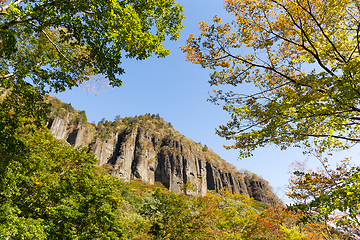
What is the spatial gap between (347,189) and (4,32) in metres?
7.75

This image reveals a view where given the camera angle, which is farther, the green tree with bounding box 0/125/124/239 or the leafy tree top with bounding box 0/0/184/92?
the green tree with bounding box 0/125/124/239

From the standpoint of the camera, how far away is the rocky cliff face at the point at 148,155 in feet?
214

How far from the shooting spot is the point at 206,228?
1172cm

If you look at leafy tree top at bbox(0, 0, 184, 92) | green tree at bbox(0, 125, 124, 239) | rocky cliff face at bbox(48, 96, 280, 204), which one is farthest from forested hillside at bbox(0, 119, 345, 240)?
rocky cliff face at bbox(48, 96, 280, 204)

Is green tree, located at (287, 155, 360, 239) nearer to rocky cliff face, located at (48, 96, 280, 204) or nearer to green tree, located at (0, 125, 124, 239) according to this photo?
green tree, located at (0, 125, 124, 239)

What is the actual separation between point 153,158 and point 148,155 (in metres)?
2.47

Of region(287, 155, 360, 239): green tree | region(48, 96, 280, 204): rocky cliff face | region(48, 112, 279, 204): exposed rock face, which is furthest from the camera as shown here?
region(48, 96, 280, 204): rocky cliff face

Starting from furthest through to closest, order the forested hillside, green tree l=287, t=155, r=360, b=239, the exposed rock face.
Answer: the exposed rock face < the forested hillside < green tree l=287, t=155, r=360, b=239

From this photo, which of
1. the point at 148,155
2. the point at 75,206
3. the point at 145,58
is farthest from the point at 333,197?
the point at 148,155

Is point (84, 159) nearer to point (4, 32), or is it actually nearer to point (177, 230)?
point (177, 230)

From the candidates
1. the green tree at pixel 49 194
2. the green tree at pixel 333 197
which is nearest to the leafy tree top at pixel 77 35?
the green tree at pixel 49 194

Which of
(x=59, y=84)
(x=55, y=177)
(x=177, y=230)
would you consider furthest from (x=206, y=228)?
(x=59, y=84)

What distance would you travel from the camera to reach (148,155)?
75875 mm

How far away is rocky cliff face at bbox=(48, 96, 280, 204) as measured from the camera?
65375 millimetres
